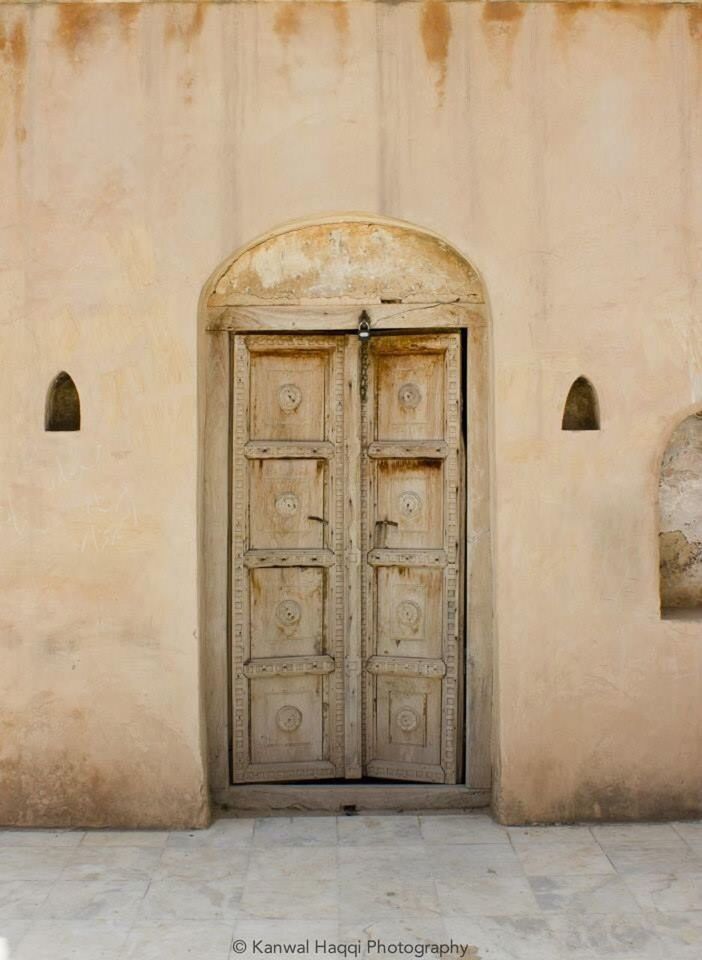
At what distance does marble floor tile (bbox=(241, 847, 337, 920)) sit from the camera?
3.83 metres

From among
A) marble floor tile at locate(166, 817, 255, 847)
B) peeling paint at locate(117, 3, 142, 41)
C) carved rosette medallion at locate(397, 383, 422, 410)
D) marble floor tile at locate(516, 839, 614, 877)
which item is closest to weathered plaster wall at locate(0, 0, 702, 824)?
peeling paint at locate(117, 3, 142, 41)

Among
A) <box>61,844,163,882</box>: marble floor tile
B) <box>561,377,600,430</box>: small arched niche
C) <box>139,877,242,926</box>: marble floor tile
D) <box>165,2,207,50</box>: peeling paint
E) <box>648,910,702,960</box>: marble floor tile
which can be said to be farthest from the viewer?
<box>561,377,600,430</box>: small arched niche

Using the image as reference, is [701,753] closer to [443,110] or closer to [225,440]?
[225,440]

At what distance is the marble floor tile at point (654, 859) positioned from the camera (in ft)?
13.6

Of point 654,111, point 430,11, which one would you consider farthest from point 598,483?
point 430,11

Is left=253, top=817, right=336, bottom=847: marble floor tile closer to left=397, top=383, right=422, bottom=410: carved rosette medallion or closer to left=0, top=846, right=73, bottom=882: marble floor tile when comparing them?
left=0, top=846, right=73, bottom=882: marble floor tile

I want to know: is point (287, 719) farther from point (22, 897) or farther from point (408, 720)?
point (22, 897)

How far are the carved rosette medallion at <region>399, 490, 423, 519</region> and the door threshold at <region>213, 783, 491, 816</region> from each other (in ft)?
4.59

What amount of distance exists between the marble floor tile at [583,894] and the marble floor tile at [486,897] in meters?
0.05

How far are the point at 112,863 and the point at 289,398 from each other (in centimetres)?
234

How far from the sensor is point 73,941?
11.8 feet

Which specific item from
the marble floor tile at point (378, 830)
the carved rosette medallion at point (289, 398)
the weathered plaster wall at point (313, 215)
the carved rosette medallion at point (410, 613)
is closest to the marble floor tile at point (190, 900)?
the weathered plaster wall at point (313, 215)

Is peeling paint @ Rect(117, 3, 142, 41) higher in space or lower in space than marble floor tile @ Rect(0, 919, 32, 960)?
higher

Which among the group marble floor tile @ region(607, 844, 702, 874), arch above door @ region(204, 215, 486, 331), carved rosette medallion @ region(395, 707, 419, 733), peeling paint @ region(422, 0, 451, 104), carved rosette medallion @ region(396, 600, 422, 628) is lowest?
marble floor tile @ region(607, 844, 702, 874)
